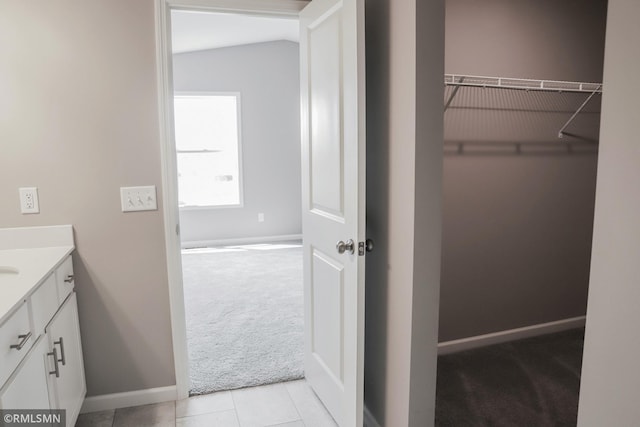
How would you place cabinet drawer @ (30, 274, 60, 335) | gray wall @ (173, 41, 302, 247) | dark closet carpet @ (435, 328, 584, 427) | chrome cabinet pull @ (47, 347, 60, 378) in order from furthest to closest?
1. gray wall @ (173, 41, 302, 247)
2. dark closet carpet @ (435, 328, 584, 427)
3. chrome cabinet pull @ (47, 347, 60, 378)
4. cabinet drawer @ (30, 274, 60, 335)

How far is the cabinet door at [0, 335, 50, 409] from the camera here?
127 centimetres

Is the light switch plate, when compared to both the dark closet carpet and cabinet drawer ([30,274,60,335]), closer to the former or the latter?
cabinet drawer ([30,274,60,335])

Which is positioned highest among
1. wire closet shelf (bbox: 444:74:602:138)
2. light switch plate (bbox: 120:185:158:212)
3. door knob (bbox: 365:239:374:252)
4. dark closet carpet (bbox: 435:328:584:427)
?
wire closet shelf (bbox: 444:74:602:138)

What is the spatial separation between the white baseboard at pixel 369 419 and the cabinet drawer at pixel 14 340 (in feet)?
4.69

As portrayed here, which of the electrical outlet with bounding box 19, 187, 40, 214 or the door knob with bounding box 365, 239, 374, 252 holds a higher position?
the electrical outlet with bounding box 19, 187, 40, 214

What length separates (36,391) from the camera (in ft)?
4.92

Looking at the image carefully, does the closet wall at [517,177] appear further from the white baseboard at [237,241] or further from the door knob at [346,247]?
the white baseboard at [237,241]

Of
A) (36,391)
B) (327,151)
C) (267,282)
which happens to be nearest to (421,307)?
(327,151)

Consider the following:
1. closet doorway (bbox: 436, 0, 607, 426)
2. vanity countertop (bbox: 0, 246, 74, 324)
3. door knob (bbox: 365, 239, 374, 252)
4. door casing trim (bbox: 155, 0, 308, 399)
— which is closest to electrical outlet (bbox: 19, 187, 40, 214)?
vanity countertop (bbox: 0, 246, 74, 324)

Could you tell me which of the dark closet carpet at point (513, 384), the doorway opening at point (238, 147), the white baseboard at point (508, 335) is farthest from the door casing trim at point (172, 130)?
the doorway opening at point (238, 147)

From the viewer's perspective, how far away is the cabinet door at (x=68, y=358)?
177 cm

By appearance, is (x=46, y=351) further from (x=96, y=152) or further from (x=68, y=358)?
(x=96, y=152)

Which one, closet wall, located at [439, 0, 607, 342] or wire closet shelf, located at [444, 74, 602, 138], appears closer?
wire closet shelf, located at [444, 74, 602, 138]

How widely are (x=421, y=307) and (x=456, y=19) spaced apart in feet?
5.49
